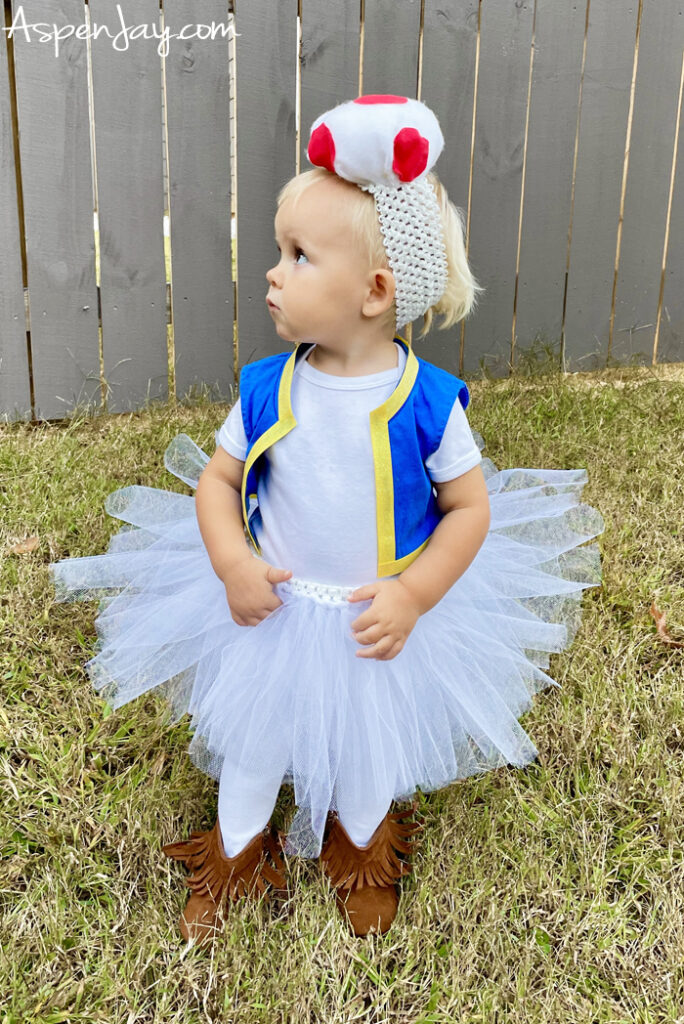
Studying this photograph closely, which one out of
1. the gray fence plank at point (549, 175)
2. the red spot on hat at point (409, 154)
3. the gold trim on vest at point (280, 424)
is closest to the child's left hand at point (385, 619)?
the gold trim on vest at point (280, 424)

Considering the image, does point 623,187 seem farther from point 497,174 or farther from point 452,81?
point 452,81

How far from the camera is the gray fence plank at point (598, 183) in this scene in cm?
341

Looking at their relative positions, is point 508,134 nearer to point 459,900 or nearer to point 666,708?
point 666,708

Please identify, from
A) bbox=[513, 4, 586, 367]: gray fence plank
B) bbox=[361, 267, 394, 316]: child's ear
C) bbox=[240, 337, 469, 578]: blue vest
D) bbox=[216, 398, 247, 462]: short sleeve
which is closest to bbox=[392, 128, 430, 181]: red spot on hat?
bbox=[361, 267, 394, 316]: child's ear

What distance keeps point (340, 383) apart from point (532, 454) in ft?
4.99

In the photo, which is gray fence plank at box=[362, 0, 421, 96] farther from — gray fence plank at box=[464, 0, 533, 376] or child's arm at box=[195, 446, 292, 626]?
child's arm at box=[195, 446, 292, 626]

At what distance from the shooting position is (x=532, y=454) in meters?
2.80

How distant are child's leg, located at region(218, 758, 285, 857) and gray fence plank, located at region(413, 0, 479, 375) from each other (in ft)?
6.57

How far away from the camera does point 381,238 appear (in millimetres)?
1298

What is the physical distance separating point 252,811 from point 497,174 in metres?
2.58

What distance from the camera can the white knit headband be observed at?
1.25m

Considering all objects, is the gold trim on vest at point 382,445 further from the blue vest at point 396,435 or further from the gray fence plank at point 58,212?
the gray fence plank at point 58,212

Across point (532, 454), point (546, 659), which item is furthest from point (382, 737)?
point (532, 454)

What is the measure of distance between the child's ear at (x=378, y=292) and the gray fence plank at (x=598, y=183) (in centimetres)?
245
